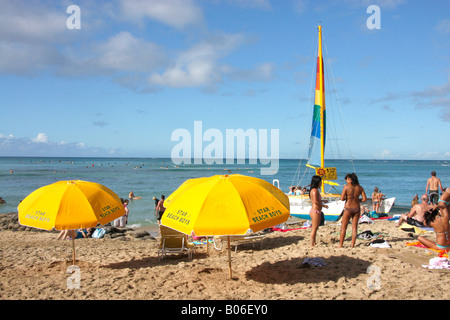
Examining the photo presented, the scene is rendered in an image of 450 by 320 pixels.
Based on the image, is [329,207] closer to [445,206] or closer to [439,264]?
[445,206]

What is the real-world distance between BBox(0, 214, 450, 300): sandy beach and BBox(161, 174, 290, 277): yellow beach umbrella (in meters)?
1.36

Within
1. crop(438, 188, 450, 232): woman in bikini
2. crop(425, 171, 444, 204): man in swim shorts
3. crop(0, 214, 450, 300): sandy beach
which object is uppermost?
crop(438, 188, 450, 232): woman in bikini

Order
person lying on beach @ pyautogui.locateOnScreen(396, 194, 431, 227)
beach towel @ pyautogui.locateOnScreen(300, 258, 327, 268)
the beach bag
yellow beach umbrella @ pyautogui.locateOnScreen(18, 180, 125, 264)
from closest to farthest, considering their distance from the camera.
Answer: yellow beach umbrella @ pyautogui.locateOnScreen(18, 180, 125, 264)
beach towel @ pyautogui.locateOnScreen(300, 258, 327, 268)
person lying on beach @ pyautogui.locateOnScreen(396, 194, 431, 227)
the beach bag

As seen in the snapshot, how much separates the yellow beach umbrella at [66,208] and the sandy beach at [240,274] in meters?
1.13

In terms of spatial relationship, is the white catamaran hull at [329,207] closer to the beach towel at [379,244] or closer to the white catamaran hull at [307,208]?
the white catamaran hull at [307,208]

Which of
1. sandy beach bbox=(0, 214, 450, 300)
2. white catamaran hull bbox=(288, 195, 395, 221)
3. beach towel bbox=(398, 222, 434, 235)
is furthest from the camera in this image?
white catamaran hull bbox=(288, 195, 395, 221)

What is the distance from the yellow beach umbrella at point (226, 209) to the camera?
4.25 m

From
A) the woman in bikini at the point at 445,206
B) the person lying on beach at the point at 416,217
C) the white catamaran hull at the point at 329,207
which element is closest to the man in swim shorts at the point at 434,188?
the white catamaran hull at the point at 329,207

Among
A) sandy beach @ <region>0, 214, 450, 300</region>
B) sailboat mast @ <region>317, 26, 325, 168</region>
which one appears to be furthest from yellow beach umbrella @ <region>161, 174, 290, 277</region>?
sailboat mast @ <region>317, 26, 325, 168</region>

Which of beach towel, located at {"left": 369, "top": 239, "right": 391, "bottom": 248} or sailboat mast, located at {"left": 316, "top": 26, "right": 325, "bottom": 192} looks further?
sailboat mast, located at {"left": 316, "top": 26, "right": 325, "bottom": 192}

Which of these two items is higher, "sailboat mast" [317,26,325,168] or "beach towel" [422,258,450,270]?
"sailboat mast" [317,26,325,168]

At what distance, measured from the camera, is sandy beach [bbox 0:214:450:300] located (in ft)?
16.5

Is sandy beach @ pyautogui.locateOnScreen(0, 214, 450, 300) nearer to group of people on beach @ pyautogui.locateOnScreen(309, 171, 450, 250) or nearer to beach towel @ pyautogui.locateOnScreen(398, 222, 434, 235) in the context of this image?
group of people on beach @ pyautogui.locateOnScreen(309, 171, 450, 250)

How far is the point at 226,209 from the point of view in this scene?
443 cm
